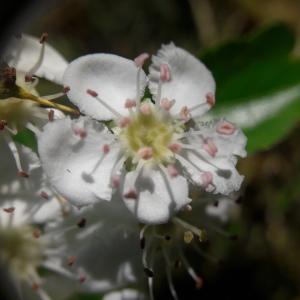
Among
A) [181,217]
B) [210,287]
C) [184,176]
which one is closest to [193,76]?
[184,176]

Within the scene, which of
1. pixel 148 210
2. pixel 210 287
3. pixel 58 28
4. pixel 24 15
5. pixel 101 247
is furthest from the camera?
pixel 58 28

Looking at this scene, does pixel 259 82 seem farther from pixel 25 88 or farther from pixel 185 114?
pixel 25 88

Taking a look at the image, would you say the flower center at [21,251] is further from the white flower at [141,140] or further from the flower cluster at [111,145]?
the white flower at [141,140]

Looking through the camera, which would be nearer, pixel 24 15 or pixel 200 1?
pixel 24 15

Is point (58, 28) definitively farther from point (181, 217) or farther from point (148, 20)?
point (181, 217)

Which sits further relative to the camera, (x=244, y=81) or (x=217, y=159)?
(x=244, y=81)

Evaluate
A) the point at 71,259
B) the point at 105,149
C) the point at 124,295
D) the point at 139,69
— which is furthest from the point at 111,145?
the point at 124,295
